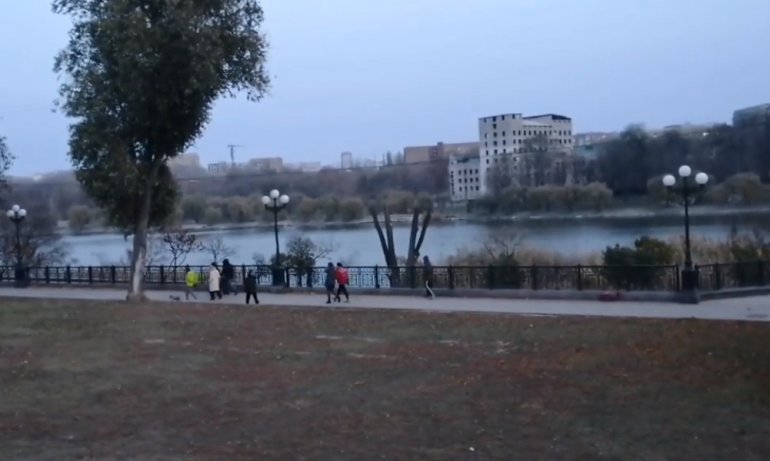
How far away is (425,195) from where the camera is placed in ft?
186

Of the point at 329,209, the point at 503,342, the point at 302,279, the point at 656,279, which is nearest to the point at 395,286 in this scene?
the point at 302,279

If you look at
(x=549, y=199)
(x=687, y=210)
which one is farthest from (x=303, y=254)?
(x=687, y=210)

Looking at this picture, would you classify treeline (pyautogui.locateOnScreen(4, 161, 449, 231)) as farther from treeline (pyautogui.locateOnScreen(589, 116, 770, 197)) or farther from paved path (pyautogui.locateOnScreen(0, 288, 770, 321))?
paved path (pyautogui.locateOnScreen(0, 288, 770, 321))

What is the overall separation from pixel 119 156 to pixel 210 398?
56.4 feet

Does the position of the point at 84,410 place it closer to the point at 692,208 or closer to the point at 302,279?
the point at 302,279

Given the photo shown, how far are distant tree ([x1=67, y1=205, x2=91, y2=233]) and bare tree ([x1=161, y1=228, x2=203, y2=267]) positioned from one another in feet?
55.4

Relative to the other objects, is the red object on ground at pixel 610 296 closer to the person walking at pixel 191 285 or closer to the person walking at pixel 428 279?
the person walking at pixel 428 279

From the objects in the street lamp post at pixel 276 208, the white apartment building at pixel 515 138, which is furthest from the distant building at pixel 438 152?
the street lamp post at pixel 276 208

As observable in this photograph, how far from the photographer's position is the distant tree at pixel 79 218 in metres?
71.4

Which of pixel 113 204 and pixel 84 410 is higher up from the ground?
pixel 113 204

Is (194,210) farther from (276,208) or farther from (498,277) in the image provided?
(498,277)

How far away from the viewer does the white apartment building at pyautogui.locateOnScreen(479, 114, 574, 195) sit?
62.8 metres

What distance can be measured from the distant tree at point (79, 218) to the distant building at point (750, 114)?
4213 centimetres

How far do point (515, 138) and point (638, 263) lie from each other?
35.6 meters
